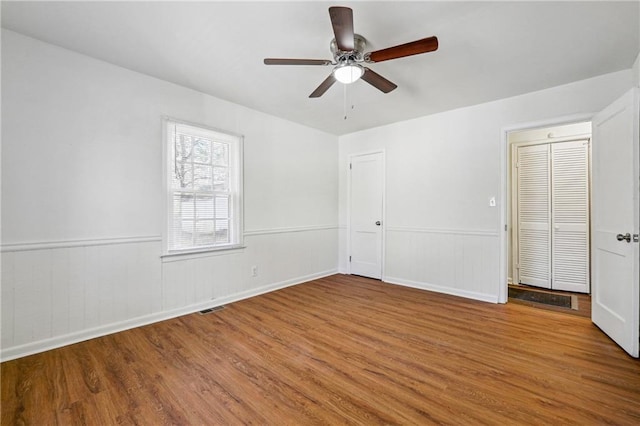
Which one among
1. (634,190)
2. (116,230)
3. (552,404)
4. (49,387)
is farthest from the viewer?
(116,230)

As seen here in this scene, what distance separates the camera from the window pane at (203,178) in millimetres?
3281

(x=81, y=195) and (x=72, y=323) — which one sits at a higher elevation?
(x=81, y=195)

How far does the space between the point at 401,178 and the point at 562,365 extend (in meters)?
2.90

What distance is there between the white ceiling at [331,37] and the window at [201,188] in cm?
59

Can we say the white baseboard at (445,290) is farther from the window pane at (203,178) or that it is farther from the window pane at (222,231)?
the window pane at (203,178)

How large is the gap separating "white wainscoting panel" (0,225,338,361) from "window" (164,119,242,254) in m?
0.21

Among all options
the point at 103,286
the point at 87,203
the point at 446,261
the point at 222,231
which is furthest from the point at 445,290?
the point at 87,203

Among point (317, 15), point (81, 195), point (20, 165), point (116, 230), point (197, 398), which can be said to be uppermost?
point (317, 15)

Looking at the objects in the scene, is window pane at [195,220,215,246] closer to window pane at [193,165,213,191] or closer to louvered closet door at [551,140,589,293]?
window pane at [193,165,213,191]

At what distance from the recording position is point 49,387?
1.86 meters

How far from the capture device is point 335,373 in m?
2.01

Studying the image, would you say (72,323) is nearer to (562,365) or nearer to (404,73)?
(404,73)

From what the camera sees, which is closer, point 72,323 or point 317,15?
point 317,15

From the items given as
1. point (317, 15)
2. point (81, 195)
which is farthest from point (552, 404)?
point (81, 195)
